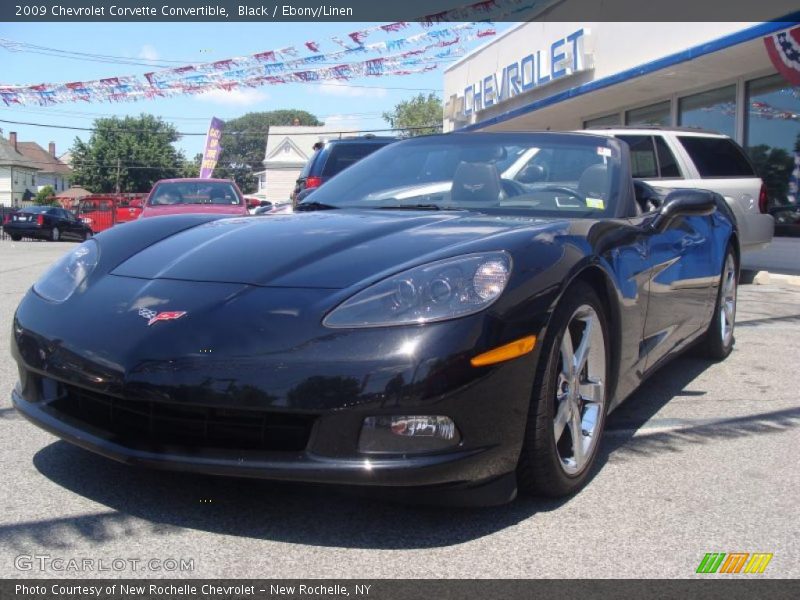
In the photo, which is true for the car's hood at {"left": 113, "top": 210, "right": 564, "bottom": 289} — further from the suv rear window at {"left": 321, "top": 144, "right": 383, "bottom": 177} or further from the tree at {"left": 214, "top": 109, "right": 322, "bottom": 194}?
the tree at {"left": 214, "top": 109, "right": 322, "bottom": 194}

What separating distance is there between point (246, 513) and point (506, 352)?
0.97 metres

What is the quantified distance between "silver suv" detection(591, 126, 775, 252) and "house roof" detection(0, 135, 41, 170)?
256ft

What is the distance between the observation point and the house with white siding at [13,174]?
75.4m

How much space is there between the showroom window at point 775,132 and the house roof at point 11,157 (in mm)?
76403

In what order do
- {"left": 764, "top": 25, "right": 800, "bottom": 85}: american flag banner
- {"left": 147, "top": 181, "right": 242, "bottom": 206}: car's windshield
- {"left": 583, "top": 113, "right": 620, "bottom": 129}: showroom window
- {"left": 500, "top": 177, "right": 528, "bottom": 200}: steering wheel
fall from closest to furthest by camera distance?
{"left": 500, "top": 177, "right": 528, "bottom": 200}: steering wheel
{"left": 764, "top": 25, "right": 800, "bottom": 85}: american flag banner
{"left": 147, "top": 181, "right": 242, "bottom": 206}: car's windshield
{"left": 583, "top": 113, "right": 620, "bottom": 129}: showroom window

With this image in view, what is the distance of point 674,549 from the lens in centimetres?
236

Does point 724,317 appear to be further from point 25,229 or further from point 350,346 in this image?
point 25,229

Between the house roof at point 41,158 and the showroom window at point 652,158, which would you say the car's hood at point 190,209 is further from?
the house roof at point 41,158

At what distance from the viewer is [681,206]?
3.63 meters

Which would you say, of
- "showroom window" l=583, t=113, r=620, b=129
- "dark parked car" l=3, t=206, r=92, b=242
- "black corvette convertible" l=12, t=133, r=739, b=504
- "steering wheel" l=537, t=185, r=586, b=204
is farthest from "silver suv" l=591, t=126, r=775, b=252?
"dark parked car" l=3, t=206, r=92, b=242

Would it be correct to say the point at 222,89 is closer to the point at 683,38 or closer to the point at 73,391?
the point at 683,38

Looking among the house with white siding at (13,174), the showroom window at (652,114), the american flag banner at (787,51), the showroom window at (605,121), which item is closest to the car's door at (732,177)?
the american flag banner at (787,51)

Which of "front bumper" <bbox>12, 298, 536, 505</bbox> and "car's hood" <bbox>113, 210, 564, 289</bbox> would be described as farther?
"car's hood" <bbox>113, 210, 564, 289</bbox>

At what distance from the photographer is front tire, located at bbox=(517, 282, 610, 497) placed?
8.22ft
